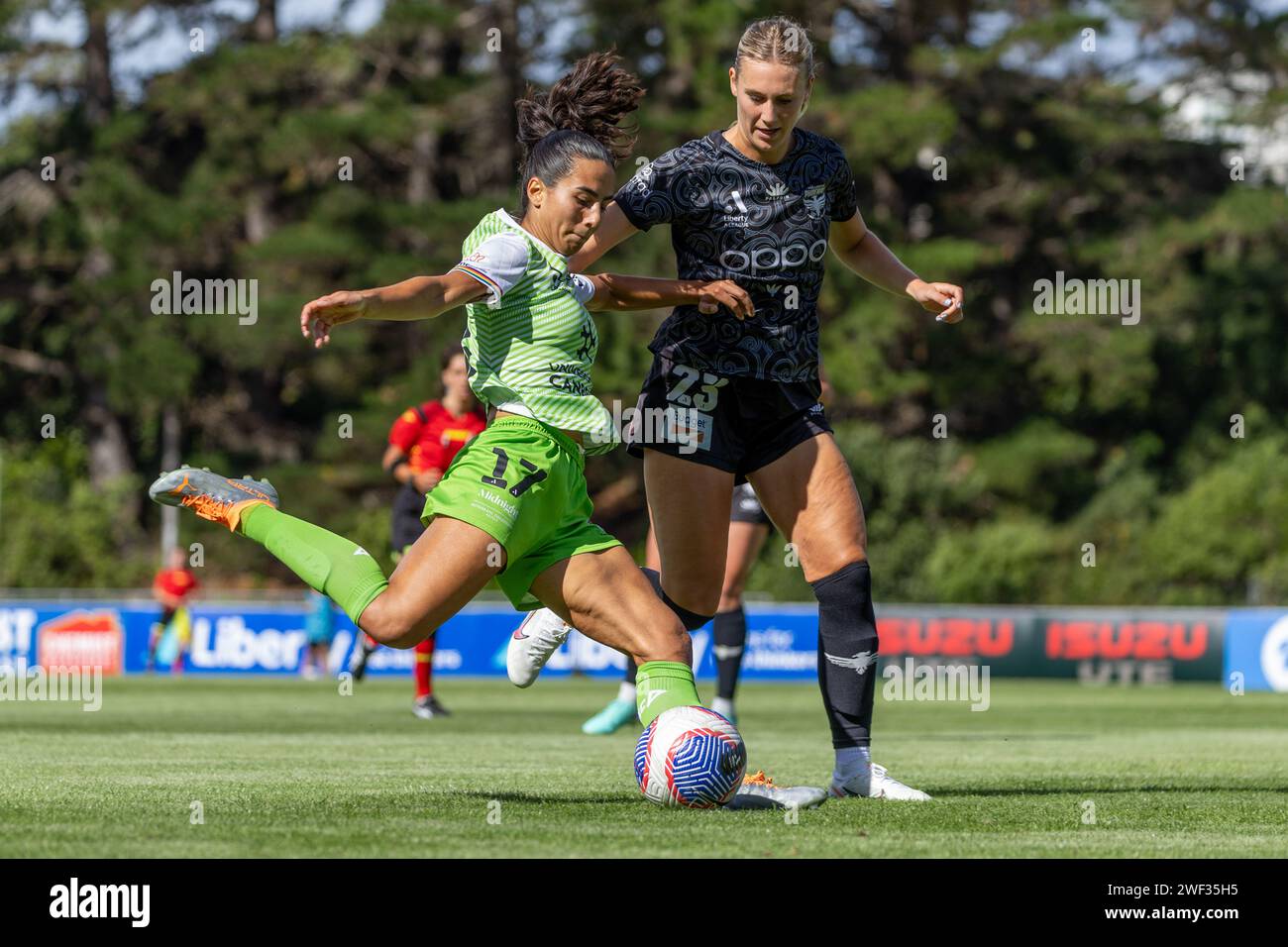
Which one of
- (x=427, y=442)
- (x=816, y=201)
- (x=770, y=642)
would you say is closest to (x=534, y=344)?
(x=816, y=201)

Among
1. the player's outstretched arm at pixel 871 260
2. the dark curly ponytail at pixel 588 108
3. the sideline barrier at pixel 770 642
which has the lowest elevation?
the sideline barrier at pixel 770 642

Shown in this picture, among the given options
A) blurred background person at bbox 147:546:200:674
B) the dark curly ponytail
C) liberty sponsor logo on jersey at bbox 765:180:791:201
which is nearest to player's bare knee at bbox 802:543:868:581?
liberty sponsor logo on jersey at bbox 765:180:791:201

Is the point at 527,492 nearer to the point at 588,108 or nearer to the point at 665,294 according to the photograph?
the point at 665,294

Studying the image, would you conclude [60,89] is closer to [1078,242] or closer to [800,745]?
[1078,242]

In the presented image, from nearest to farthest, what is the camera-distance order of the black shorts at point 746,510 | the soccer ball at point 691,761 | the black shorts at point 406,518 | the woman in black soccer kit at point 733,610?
1. the soccer ball at point 691,761
2. the woman in black soccer kit at point 733,610
3. the black shorts at point 746,510
4. the black shorts at point 406,518

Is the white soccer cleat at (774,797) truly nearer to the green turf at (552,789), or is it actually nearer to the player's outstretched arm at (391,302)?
the green turf at (552,789)

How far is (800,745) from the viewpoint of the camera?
33.6 feet

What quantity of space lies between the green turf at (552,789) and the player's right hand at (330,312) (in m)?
1.29

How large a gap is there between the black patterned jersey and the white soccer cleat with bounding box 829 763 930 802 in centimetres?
134

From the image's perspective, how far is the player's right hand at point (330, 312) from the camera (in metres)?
5.12

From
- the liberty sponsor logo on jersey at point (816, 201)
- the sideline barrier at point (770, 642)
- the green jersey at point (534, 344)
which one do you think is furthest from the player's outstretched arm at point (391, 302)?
the sideline barrier at point (770, 642)

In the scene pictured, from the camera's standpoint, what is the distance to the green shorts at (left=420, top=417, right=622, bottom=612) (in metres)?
5.66

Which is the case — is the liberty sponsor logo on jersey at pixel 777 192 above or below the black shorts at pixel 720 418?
above
